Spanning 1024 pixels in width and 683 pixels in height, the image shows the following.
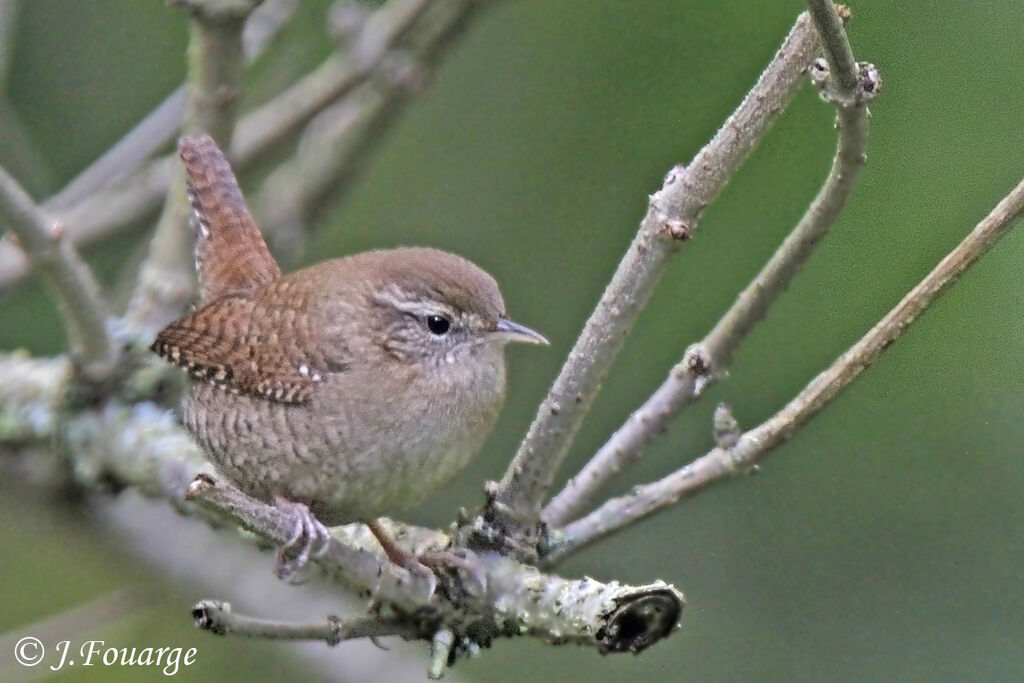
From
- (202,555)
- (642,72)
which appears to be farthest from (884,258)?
(202,555)

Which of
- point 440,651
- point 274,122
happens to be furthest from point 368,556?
point 274,122

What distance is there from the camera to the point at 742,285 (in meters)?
4.89

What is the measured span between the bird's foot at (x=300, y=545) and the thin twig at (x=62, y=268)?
0.64 metres

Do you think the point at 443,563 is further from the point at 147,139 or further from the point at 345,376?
the point at 147,139

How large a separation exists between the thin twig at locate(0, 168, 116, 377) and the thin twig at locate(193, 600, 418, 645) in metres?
0.88

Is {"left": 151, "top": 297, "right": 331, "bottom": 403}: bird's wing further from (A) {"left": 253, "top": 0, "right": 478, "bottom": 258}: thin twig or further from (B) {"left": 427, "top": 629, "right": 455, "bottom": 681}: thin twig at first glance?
(B) {"left": 427, "top": 629, "right": 455, "bottom": 681}: thin twig

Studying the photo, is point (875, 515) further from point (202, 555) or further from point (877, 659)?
point (202, 555)

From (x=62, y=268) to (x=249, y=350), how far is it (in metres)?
0.49

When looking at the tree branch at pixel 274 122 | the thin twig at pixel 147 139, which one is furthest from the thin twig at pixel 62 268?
the thin twig at pixel 147 139

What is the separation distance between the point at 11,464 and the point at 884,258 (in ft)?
10.0

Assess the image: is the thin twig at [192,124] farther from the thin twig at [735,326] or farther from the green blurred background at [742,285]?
the thin twig at [735,326]

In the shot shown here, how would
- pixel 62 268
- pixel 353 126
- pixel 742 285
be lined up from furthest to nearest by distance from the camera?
pixel 742 285
pixel 353 126
pixel 62 268

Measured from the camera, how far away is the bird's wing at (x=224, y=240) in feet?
11.1

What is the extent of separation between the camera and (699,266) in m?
4.99
